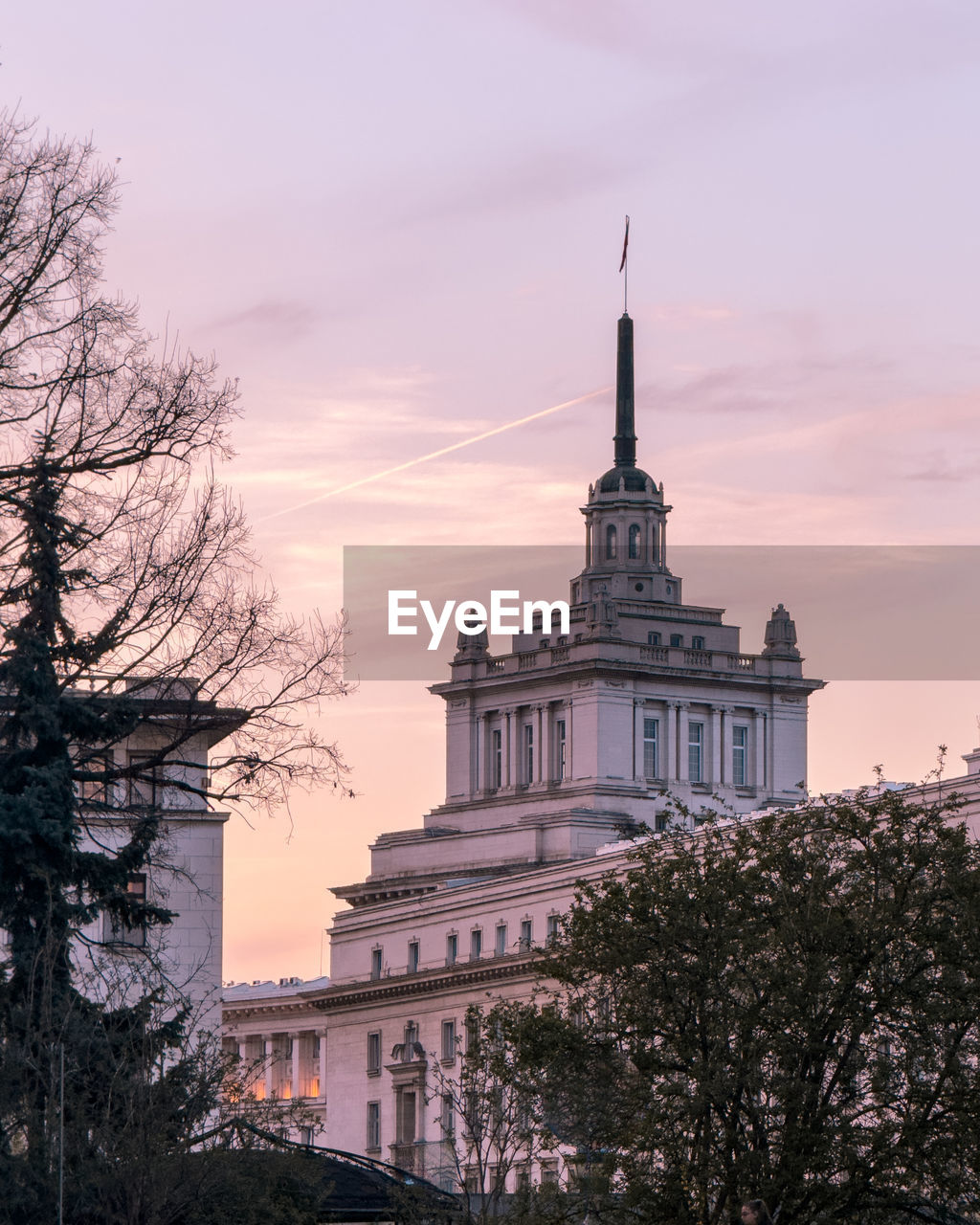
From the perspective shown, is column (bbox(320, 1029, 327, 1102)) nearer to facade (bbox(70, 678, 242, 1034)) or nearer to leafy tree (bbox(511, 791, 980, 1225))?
facade (bbox(70, 678, 242, 1034))

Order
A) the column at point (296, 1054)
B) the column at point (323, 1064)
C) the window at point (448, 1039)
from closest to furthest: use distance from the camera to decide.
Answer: the window at point (448, 1039)
the column at point (323, 1064)
the column at point (296, 1054)

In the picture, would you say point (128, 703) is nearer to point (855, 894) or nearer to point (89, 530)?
point (89, 530)

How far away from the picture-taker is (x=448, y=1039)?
496 feet

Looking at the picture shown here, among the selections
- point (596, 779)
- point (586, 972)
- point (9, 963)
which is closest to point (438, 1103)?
point (596, 779)

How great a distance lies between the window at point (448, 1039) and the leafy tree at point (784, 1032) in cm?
9208

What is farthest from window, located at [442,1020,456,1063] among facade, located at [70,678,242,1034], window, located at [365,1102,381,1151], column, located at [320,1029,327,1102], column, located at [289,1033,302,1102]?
facade, located at [70,678,242,1034]

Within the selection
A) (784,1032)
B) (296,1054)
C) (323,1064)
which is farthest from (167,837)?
(296,1054)

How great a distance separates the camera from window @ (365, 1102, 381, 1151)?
15712cm

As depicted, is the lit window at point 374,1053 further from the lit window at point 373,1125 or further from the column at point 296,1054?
the column at point 296,1054

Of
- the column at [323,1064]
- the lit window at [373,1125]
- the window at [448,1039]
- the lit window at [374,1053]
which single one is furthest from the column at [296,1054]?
the window at [448,1039]

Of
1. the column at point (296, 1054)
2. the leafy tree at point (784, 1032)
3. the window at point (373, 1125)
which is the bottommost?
the leafy tree at point (784, 1032)

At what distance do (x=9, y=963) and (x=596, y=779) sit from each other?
149423 millimetres

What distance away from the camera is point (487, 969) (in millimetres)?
146875

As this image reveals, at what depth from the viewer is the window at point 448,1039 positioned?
150 m
